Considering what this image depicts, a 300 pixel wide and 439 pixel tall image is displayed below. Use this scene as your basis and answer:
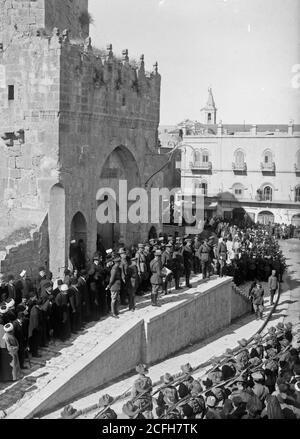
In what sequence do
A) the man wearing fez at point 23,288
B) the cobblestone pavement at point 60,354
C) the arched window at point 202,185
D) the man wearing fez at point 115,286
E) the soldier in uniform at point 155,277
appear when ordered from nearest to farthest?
the cobblestone pavement at point 60,354 < the man wearing fez at point 23,288 < the man wearing fez at point 115,286 < the soldier in uniform at point 155,277 < the arched window at point 202,185

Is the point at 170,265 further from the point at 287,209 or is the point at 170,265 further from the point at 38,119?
the point at 287,209

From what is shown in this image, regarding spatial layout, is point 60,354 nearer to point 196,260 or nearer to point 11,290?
point 11,290

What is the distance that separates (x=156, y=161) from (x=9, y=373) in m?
12.2

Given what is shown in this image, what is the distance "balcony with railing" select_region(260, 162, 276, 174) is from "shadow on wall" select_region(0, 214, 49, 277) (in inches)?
1092

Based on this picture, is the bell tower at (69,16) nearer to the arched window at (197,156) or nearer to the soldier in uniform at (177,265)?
the soldier in uniform at (177,265)

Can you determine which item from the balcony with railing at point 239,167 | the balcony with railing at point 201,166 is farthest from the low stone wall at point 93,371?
the balcony with railing at point 201,166

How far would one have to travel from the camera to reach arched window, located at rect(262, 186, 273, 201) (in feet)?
141

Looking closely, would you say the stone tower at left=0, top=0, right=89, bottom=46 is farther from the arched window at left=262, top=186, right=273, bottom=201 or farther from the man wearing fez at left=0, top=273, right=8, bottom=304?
the arched window at left=262, top=186, right=273, bottom=201

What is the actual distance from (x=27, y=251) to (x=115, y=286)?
2.90m

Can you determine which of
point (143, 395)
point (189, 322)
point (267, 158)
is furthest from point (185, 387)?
point (267, 158)

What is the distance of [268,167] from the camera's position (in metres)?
Result: 42.4

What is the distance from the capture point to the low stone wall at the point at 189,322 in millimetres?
15508

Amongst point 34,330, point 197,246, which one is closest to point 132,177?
point 197,246

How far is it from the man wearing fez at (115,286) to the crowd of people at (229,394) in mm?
4376
